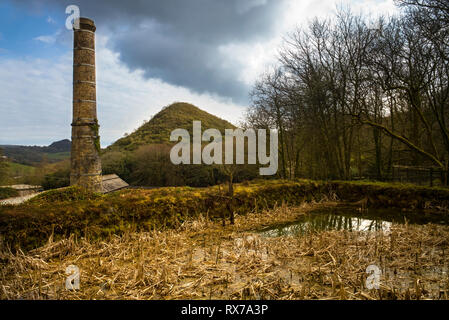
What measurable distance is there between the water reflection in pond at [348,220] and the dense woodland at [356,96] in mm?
4103

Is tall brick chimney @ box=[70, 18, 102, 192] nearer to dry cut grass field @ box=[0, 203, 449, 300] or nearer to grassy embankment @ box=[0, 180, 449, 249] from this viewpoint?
grassy embankment @ box=[0, 180, 449, 249]

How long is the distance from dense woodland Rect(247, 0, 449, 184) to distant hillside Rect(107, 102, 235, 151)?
19.6 meters

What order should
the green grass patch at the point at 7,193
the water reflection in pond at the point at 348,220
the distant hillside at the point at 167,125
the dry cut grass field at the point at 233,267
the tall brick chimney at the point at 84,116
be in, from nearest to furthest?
the dry cut grass field at the point at 233,267 < the water reflection in pond at the point at 348,220 < the tall brick chimney at the point at 84,116 < the green grass patch at the point at 7,193 < the distant hillside at the point at 167,125

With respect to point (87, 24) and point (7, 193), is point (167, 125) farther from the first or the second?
point (87, 24)

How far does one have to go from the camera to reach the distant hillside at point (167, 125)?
35.8m

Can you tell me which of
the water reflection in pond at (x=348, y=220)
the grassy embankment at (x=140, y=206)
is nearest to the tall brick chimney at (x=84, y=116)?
the grassy embankment at (x=140, y=206)

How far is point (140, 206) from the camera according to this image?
23.4 ft

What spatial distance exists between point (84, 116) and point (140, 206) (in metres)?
5.95

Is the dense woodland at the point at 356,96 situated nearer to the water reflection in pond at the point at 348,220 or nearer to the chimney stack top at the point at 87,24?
the water reflection in pond at the point at 348,220

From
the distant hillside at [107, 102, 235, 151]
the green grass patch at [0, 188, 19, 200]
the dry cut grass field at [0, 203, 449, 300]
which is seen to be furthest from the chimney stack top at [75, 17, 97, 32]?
the distant hillside at [107, 102, 235, 151]

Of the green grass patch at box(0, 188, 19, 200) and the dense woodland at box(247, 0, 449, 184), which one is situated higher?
the dense woodland at box(247, 0, 449, 184)

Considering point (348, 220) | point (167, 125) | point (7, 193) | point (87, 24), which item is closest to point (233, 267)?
point (348, 220)

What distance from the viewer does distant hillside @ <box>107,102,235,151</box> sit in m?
35.8

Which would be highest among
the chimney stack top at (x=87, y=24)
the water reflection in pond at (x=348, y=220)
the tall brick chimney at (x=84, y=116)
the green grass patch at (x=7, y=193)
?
the chimney stack top at (x=87, y=24)
